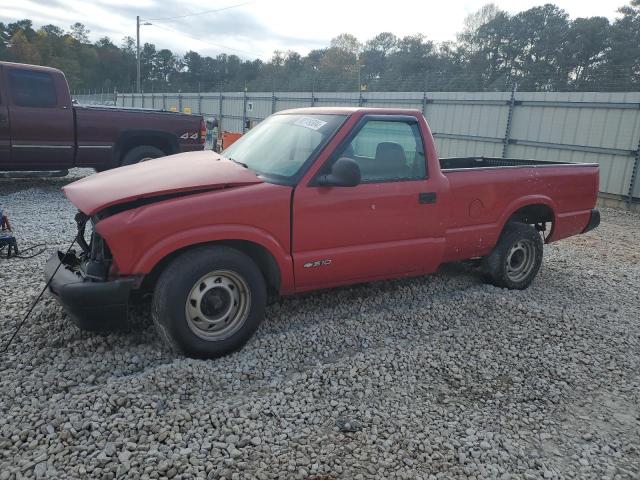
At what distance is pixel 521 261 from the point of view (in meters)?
5.38

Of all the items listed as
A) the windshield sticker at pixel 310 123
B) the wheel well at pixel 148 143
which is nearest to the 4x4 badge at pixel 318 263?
the windshield sticker at pixel 310 123

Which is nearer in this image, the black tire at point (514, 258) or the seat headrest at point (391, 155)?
the seat headrest at point (391, 155)

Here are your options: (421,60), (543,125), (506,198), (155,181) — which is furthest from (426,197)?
(421,60)

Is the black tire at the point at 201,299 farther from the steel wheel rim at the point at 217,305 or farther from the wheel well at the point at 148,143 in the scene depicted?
the wheel well at the point at 148,143

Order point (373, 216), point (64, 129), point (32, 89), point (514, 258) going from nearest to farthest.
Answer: point (373, 216) < point (514, 258) < point (32, 89) < point (64, 129)

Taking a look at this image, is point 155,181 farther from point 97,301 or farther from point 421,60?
point 421,60

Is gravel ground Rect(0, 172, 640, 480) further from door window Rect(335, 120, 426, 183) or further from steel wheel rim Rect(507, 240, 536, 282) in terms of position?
door window Rect(335, 120, 426, 183)

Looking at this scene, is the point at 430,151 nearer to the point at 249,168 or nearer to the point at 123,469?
the point at 249,168

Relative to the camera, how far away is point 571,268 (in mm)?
6379

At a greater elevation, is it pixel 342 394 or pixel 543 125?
pixel 543 125

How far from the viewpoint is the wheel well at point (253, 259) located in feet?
11.4

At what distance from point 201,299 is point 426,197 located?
209 cm

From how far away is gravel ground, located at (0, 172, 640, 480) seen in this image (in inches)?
103

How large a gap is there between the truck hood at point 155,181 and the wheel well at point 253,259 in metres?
0.41
